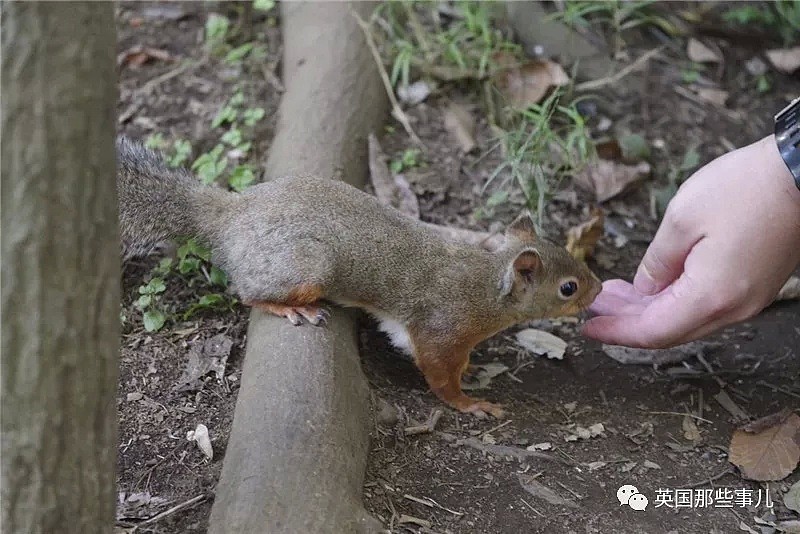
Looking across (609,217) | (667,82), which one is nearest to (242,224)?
(609,217)

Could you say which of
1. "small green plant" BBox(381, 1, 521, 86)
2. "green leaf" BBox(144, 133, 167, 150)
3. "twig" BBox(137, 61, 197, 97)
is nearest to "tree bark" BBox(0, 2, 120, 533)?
"green leaf" BBox(144, 133, 167, 150)

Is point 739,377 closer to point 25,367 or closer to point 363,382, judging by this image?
point 363,382

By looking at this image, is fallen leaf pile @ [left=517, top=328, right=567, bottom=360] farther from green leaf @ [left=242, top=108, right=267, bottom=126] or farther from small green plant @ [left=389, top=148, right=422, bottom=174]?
green leaf @ [left=242, top=108, right=267, bottom=126]

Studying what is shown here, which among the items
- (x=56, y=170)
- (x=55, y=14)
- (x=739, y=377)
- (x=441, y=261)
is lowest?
(x=739, y=377)

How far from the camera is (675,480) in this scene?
3.55 metres

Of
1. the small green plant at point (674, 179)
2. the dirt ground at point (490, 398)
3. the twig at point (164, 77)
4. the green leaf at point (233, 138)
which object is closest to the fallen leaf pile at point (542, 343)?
the dirt ground at point (490, 398)

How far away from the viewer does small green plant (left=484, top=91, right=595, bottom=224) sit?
448cm

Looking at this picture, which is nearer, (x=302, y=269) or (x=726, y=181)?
(x=726, y=181)

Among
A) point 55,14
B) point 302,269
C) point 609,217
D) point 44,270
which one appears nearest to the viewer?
point 55,14

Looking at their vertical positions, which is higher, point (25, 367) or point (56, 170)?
point (56, 170)

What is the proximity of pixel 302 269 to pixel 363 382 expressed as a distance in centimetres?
52

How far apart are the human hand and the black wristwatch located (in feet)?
0.08

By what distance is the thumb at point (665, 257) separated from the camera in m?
3.50

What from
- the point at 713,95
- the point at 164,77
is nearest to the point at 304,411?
the point at 164,77
